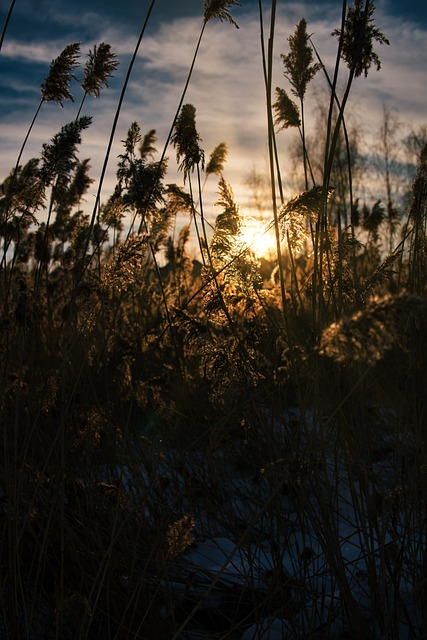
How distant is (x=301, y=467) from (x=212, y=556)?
0.78 meters

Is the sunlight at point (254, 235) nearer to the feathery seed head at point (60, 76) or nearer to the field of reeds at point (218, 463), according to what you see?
the field of reeds at point (218, 463)

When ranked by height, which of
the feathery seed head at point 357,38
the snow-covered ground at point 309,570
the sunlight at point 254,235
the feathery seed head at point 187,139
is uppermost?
the feathery seed head at point 357,38

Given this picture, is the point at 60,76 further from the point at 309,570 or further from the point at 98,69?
the point at 309,570

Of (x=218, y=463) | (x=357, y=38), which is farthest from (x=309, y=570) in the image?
(x=357, y=38)

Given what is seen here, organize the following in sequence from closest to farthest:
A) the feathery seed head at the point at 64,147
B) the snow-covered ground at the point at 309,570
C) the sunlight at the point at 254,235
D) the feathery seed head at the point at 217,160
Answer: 1. the snow-covered ground at the point at 309,570
2. the sunlight at the point at 254,235
3. the feathery seed head at the point at 64,147
4. the feathery seed head at the point at 217,160

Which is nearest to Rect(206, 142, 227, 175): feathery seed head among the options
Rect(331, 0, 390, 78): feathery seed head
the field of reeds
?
the field of reeds

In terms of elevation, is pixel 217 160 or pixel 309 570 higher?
pixel 217 160

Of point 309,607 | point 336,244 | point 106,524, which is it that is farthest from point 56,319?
point 309,607

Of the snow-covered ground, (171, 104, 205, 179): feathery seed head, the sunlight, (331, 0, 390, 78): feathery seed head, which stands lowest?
the snow-covered ground

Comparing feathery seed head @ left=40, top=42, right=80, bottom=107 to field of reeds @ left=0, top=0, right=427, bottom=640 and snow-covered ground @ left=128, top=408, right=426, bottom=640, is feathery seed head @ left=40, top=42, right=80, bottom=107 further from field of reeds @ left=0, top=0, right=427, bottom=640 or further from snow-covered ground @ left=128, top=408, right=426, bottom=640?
snow-covered ground @ left=128, top=408, right=426, bottom=640

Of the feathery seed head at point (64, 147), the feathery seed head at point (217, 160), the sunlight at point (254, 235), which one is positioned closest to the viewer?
the sunlight at point (254, 235)

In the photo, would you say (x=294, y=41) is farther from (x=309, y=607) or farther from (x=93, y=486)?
(x=309, y=607)

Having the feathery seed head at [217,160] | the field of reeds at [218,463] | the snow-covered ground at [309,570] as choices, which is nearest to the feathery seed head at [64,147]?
the field of reeds at [218,463]

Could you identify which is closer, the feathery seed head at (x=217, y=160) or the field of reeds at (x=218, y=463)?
the field of reeds at (x=218, y=463)
